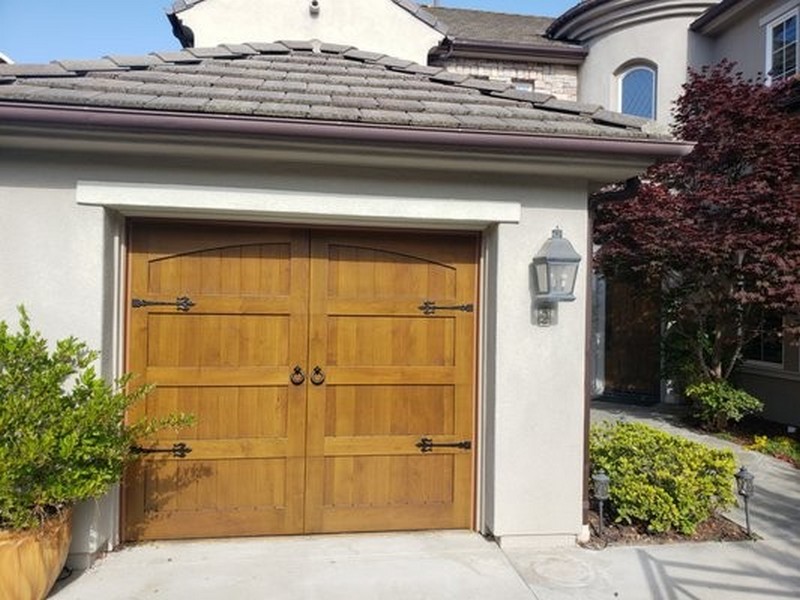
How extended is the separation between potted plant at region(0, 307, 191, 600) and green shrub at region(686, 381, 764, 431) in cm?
741

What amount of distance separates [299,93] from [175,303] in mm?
1690

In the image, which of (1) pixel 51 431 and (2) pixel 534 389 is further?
(2) pixel 534 389

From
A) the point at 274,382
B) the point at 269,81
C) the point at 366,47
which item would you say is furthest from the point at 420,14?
the point at 274,382

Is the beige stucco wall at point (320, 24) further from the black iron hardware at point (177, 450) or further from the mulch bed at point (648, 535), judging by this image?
the mulch bed at point (648, 535)

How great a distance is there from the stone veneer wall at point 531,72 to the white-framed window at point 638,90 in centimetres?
98

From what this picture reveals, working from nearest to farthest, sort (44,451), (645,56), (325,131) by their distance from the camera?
(44,451) < (325,131) < (645,56)

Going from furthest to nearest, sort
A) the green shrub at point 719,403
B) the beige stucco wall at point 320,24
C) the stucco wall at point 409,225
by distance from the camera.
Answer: the green shrub at point 719,403 → the beige stucco wall at point 320,24 → the stucco wall at point 409,225

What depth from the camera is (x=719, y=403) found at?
779 centimetres

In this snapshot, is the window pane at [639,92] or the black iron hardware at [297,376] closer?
the black iron hardware at [297,376]

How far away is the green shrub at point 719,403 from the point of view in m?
7.72

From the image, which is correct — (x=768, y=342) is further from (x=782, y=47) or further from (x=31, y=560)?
A: (x=31, y=560)

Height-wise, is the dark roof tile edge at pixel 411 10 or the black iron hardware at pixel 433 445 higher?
the dark roof tile edge at pixel 411 10

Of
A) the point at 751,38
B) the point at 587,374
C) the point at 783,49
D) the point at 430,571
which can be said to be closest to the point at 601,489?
the point at 587,374

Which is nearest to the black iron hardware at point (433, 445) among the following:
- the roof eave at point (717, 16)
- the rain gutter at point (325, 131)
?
the rain gutter at point (325, 131)
